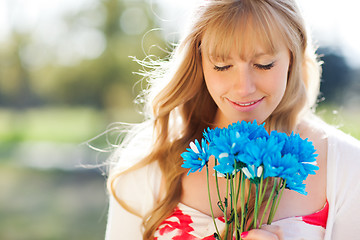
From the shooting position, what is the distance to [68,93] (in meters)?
15.9

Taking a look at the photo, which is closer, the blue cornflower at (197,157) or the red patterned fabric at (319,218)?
the blue cornflower at (197,157)

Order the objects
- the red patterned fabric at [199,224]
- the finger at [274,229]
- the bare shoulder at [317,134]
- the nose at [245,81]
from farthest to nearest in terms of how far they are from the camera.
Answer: the bare shoulder at [317,134] < the red patterned fabric at [199,224] < the nose at [245,81] < the finger at [274,229]

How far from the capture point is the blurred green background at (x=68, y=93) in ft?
24.0

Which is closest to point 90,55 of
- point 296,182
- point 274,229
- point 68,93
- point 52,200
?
point 68,93

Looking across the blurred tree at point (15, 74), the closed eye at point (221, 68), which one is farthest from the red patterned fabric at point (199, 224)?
the blurred tree at point (15, 74)

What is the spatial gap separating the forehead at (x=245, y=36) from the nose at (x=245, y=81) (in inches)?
1.6

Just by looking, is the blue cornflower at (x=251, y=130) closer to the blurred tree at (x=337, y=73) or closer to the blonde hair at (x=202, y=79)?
the blonde hair at (x=202, y=79)

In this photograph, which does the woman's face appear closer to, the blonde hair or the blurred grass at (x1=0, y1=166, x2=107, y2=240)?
the blonde hair

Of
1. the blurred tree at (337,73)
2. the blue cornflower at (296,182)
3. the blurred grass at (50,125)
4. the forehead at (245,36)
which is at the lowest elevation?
the blurred grass at (50,125)

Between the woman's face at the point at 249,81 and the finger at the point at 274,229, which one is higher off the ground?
the woman's face at the point at 249,81

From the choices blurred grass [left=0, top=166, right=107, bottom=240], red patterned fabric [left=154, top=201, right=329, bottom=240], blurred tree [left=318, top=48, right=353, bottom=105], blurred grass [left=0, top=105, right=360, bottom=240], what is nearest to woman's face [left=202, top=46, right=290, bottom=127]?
red patterned fabric [left=154, top=201, right=329, bottom=240]

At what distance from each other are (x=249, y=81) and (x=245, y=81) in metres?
0.01

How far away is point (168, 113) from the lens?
6.98ft

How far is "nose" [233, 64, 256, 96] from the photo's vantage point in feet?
5.24
